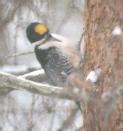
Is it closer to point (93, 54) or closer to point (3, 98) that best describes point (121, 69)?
point (93, 54)

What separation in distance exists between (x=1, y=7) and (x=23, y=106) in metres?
0.93

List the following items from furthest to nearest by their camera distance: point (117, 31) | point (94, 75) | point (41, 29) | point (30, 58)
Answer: point (30, 58) < point (41, 29) < point (94, 75) < point (117, 31)

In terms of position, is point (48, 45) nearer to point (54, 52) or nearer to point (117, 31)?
point (54, 52)

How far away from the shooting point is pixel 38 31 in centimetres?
420

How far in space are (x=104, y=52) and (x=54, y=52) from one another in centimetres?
107

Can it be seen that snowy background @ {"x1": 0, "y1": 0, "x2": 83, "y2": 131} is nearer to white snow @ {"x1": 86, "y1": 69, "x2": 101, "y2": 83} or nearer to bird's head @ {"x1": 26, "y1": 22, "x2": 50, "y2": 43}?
bird's head @ {"x1": 26, "y1": 22, "x2": 50, "y2": 43}

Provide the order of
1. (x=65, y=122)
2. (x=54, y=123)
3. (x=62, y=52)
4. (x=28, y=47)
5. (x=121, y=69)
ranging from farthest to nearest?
1. (x=28, y=47)
2. (x=54, y=123)
3. (x=65, y=122)
4. (x=62, y=52)
5. (x=121, y=69)

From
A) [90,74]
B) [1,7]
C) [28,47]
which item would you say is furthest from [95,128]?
[28,47]

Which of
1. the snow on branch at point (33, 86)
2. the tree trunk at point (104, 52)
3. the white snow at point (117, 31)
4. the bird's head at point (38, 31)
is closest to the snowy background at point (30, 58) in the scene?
the bird's head at point (38, 31)

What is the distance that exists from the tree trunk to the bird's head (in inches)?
29.4

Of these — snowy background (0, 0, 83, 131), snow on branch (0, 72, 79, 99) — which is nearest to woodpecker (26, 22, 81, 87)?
snowy background (0, 0, 83, 131)

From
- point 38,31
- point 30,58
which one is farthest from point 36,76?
point 30,58

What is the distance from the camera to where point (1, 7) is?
564cm

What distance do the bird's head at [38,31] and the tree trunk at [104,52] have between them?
2.45 feet
